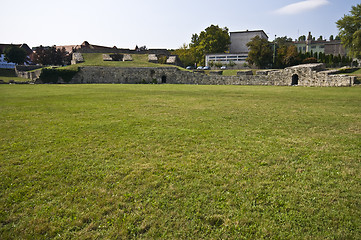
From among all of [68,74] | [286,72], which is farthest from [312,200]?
[68,74]

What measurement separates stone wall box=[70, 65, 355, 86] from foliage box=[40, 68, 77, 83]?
3.19 ft

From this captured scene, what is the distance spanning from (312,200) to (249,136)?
140 inches

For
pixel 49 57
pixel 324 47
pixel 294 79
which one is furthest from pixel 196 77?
pixel 324 47

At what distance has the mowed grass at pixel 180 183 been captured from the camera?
3.17 metres

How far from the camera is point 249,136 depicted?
7234 millimetres

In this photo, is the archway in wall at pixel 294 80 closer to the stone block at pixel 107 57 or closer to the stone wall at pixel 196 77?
the stone wall at pixel 196 77

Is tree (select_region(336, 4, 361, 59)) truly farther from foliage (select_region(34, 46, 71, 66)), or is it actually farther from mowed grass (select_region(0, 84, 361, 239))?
foliage (select_region(34, 46, 71, 66))

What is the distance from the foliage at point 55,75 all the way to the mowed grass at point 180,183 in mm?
39228

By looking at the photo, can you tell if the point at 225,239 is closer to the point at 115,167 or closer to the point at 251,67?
the point at 115,167

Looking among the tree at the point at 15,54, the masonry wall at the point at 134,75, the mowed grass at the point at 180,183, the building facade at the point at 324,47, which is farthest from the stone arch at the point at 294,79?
the tree at the point at 15,54

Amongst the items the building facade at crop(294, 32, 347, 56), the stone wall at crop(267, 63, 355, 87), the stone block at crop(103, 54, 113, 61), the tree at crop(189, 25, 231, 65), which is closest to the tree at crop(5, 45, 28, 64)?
the stone block at crop(103, 54, 113, 61)

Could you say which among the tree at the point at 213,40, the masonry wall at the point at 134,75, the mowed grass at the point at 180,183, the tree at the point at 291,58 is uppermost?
the tree at the point at 213,40

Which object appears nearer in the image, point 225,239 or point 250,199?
point 225,239

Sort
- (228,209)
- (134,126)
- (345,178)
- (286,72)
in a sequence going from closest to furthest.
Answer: (228,209), (345,178), (134,126), (286,72)
